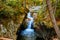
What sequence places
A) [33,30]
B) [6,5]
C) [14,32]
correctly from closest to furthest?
1. [14,32]
2. [6,5]
3. [33,30]

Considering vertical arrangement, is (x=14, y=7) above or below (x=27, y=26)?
above

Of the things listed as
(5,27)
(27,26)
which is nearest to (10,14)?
(5,27)

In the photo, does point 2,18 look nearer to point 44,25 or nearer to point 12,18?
point 12,18

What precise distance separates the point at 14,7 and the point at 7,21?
1819 millimetres

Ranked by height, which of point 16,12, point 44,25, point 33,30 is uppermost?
point 16,12

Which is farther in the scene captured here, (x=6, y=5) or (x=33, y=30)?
(x=33, y=30)

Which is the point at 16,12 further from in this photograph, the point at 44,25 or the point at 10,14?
the point at 44,25

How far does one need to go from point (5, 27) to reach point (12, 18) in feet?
3.42

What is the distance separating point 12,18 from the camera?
1039cm

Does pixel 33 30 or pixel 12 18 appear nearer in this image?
pixel 12 18

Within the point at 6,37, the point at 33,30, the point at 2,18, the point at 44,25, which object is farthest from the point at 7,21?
the point at 33,30

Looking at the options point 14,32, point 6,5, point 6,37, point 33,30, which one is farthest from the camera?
point 33,30

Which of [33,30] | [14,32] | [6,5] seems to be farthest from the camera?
[33,30]

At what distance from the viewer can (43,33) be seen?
34.3 feet
